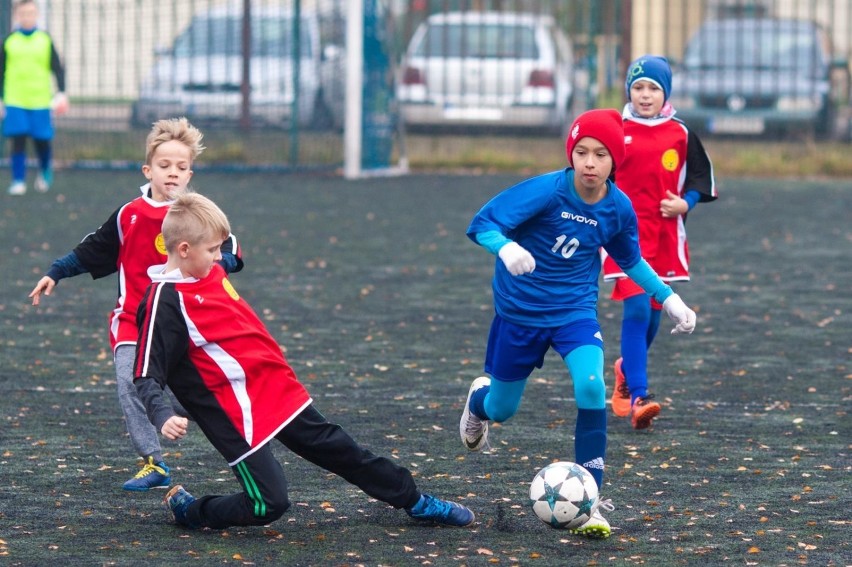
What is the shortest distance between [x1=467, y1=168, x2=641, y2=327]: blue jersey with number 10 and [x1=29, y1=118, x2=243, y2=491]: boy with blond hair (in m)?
1.11

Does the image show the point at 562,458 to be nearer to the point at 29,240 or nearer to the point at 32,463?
the point at 32,463

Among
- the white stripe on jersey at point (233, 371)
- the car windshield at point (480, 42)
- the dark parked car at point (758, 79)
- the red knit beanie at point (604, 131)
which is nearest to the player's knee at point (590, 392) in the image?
the red knit beanie at point (604, 131)

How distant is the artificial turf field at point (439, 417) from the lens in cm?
495

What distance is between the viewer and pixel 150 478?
559 cm

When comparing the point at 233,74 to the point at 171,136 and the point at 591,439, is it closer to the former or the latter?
the point at 171,136

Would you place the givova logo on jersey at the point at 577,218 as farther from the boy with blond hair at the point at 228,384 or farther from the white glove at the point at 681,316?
the boy with blond hair at the point at 228,384

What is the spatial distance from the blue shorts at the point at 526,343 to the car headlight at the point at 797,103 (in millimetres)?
14827

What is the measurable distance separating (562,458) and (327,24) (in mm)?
13625

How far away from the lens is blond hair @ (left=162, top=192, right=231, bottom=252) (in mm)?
4855

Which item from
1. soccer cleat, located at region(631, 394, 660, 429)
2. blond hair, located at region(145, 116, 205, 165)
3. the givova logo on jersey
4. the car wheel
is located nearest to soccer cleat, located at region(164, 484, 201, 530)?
blond hair, located at region(145, 116, 205, 165)

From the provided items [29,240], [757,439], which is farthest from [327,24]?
[757,439]

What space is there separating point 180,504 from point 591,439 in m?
1.39

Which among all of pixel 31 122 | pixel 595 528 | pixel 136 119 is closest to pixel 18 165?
pixel 31 122

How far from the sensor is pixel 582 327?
5371mm
